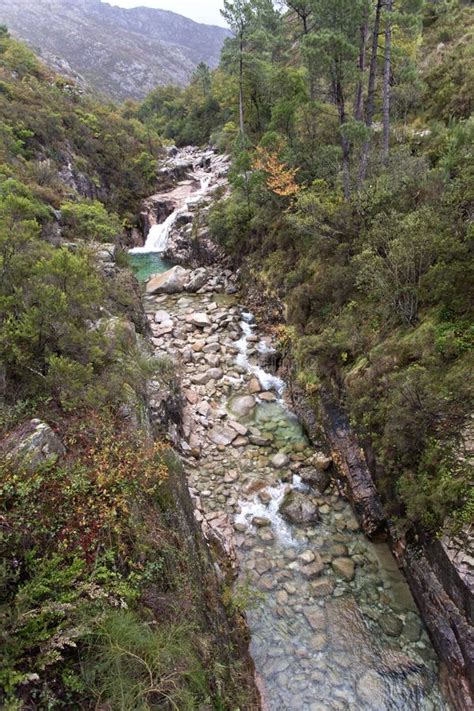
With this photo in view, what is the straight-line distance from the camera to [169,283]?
18.6 m

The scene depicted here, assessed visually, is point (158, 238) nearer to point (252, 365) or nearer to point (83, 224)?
point (83, 224)

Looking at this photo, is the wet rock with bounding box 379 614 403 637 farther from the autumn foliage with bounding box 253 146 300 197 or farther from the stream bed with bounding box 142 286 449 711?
the autumn foliage with bounding box 253 146 300 197

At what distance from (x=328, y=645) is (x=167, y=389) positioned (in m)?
6.43

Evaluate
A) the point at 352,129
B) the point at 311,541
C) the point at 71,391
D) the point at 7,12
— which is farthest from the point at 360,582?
the point at 7,12

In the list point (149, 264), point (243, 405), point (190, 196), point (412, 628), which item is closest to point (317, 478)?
point (412, 628)

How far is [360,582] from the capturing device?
22.0 ft

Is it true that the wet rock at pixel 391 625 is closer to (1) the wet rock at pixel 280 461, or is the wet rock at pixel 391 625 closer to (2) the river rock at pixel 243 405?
(1) the wet rock at pixel 280 461

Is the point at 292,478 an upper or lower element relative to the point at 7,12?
lower

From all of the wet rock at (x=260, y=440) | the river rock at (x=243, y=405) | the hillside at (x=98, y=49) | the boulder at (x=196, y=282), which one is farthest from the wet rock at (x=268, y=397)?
the hillside at (x=98, y=49)

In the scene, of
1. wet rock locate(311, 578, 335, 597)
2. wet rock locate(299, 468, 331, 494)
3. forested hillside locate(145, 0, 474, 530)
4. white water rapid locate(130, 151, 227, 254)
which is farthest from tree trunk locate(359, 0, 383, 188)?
white water rapid locate(130, 151, 227, 254)

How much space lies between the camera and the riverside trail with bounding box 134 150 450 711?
551 cm

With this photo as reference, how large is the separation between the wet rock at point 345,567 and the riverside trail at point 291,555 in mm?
18

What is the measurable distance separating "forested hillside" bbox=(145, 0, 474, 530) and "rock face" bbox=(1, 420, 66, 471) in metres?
5.11

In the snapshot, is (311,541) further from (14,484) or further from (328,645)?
(14,484)
